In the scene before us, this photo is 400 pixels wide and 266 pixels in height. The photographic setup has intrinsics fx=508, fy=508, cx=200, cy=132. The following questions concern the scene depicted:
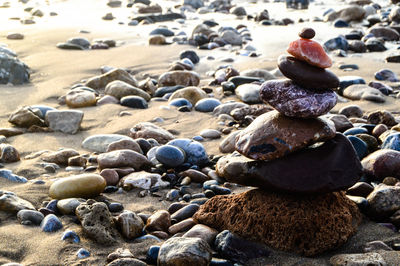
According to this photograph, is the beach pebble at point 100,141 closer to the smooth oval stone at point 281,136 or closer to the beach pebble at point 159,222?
the beach pebble at point 159,222

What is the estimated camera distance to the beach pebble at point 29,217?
290 cm

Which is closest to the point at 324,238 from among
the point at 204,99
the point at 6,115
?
the point at 204,99

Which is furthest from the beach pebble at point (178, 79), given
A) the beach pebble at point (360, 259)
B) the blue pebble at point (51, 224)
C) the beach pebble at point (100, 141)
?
the beach pebble at point (360, 259)

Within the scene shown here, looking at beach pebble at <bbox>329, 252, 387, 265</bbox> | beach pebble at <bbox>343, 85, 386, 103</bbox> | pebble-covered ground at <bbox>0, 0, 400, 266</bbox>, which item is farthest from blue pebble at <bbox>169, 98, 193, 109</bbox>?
beach pebble at <bbox>329, 252, 387, 265</bbox>

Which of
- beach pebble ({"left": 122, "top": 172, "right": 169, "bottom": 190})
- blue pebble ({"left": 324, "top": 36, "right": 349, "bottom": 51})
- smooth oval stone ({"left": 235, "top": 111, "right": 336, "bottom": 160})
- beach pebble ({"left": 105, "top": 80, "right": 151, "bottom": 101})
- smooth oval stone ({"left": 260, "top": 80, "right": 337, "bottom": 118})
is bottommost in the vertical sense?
blue pebble ({"left": 324, "top": 36, "right": 349, "bottom": 51})

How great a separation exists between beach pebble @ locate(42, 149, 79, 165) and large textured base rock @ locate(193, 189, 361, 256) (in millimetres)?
1419

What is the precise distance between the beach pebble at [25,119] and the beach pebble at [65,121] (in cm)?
10

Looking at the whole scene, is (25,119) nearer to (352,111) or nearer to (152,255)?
(152,255)

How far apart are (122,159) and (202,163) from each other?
61 cm

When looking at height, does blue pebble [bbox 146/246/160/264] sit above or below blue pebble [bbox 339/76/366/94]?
above

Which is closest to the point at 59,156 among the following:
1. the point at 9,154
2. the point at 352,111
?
the point at 9,154

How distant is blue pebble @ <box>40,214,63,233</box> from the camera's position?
284 cm

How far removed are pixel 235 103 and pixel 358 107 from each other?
1.20m

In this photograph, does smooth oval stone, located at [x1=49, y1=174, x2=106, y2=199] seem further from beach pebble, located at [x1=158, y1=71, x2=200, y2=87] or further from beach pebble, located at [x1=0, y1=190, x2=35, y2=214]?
beach pebble, located at [x1=158, y1=71, x2=200, y2=87]
